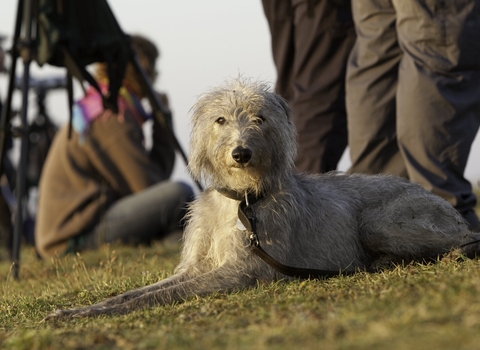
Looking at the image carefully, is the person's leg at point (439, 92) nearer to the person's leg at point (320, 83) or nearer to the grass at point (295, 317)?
the grass at point (295, 317)

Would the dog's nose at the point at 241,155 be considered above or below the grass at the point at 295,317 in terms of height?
above

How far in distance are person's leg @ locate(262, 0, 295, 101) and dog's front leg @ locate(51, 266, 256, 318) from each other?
10.4ft

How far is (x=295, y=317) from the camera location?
3.62 metres

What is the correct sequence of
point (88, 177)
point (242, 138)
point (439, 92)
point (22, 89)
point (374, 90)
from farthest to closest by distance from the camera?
point (88, 177)
point (22, 89)
point (374, 90)
point (439, 92)
point (242, 138)

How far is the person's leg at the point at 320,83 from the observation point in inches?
299

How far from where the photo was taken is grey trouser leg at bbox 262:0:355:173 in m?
7.59

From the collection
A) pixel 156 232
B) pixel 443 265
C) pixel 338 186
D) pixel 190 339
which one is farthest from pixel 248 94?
pixel 156 232

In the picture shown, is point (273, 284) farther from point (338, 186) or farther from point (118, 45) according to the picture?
point (118, 45)

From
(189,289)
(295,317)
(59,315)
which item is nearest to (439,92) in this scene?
(189,289)

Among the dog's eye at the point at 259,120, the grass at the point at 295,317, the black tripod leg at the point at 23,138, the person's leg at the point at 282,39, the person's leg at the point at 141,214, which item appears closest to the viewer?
the grass at the point at 295,317

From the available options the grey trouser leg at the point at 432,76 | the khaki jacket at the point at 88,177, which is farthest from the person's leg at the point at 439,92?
the khaki jacket at the point at 88,177

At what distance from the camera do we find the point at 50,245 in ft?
32.6

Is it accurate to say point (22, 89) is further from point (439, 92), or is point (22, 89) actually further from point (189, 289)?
point (439, 92)

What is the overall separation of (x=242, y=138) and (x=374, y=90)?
2.13 m
